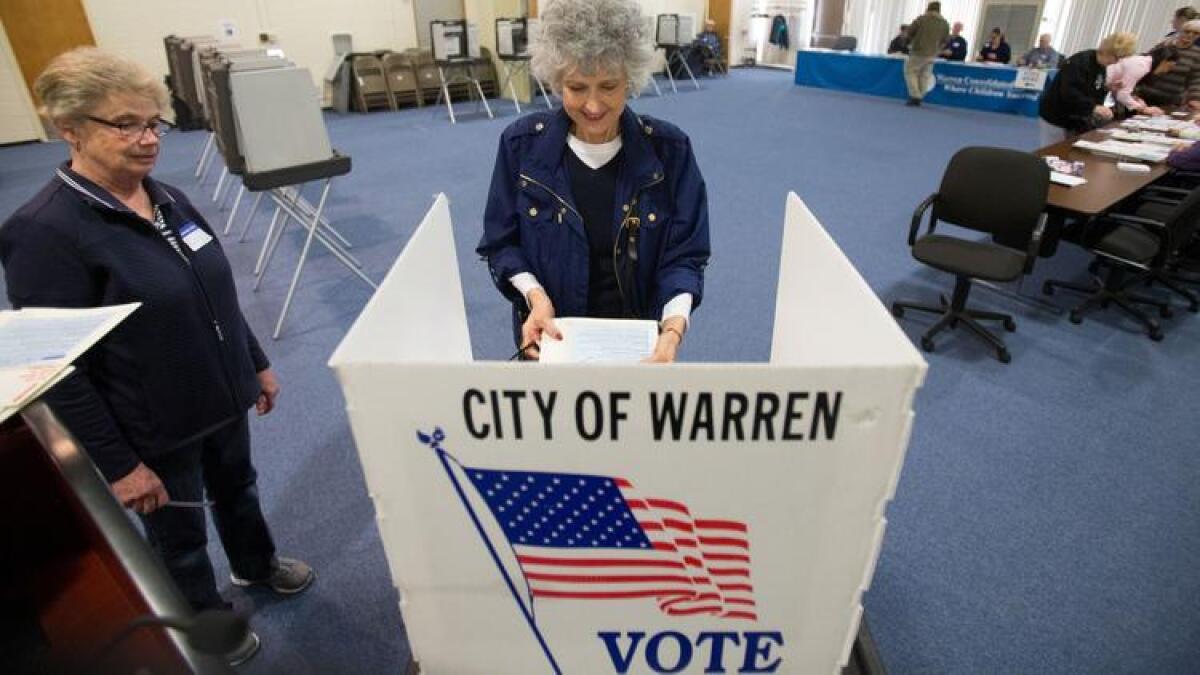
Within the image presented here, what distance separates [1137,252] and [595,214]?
320cm

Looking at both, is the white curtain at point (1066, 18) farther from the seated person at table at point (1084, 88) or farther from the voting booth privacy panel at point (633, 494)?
the voting booth privacy panel at point (633, 494)

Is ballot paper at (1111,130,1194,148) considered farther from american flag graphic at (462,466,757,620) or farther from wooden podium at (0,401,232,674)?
wooden podium at (0,401,232,674)

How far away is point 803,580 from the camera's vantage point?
75 cm

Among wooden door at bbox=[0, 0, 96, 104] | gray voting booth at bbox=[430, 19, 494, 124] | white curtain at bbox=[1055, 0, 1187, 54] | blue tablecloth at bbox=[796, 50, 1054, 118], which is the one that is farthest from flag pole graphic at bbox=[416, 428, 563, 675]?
white curtain at bbox=[1055, 0, 1187, 54]

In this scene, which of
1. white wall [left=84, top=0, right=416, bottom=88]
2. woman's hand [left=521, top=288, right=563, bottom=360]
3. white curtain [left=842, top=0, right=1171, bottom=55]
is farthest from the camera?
white curtain [left=842, top=0, right=1171, bottom=55]

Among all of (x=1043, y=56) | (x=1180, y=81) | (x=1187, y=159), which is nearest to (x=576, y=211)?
(x=1187, y=159)

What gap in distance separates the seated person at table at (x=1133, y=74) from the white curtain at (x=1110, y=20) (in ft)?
17.3

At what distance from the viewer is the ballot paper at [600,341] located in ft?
3.99

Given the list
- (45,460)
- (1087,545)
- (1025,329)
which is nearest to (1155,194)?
(1025,329)

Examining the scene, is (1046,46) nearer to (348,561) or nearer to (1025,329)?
(1025,329)

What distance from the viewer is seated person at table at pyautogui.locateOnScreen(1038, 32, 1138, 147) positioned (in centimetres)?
452

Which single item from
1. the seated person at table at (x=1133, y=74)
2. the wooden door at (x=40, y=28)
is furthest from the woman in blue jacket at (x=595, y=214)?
the wooden door at (x=40, y=28)

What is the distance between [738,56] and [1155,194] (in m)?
10.9

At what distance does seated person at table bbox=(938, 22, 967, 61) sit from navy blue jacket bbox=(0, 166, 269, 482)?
1101cm
